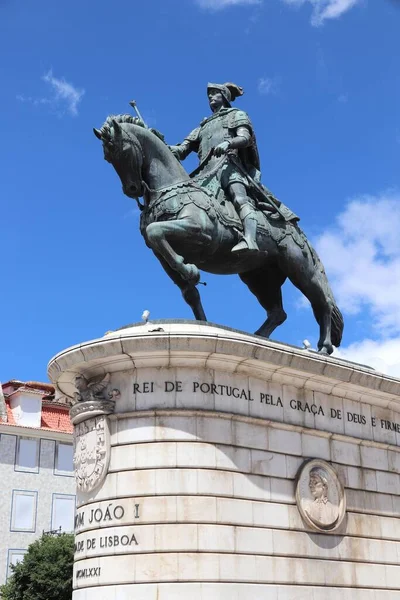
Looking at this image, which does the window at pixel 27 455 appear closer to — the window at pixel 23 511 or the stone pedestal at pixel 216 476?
the window at pixel 23 511

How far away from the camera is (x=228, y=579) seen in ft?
39.0

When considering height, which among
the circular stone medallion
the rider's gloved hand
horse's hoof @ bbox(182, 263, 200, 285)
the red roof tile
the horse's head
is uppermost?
the red roof tile

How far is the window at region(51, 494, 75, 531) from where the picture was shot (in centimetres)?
4397

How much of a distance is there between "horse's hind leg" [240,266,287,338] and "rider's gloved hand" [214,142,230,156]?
2.54 metres

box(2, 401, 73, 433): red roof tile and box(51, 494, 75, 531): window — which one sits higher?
box(2, 401, 73, 433): red roof tile

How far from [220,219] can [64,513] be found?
33.7m

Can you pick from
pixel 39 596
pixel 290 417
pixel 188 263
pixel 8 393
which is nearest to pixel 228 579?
pixel 290 417

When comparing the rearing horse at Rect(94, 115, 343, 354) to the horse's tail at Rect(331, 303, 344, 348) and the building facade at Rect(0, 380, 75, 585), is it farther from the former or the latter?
the building facade at Rect(0, 380, 75, 585)

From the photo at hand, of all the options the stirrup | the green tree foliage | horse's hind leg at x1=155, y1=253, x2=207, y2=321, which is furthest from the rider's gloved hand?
the green tree foliage

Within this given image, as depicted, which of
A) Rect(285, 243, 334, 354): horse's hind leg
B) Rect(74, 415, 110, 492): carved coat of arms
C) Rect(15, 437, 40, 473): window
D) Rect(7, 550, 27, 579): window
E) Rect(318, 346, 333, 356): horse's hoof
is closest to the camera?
Rect(74, 415, 110, 492): carved coat of arms

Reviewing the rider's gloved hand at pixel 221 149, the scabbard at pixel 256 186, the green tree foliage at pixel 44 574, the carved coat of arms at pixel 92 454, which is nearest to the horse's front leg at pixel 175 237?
the rider's gloved hand at pixel 221 149

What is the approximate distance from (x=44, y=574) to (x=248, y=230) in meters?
27.0

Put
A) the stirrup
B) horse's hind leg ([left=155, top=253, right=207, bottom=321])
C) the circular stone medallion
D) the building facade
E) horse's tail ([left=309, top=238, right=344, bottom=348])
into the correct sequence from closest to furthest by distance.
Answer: the circular stone medallion, the stirrup, horse's hind leg ([left=155, top=253, right=207, bottom=321]), horse's tail ([left=309, top=238, right=344, bottom=348]), the building facade

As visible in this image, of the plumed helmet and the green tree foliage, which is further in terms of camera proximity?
the green tree foliage
